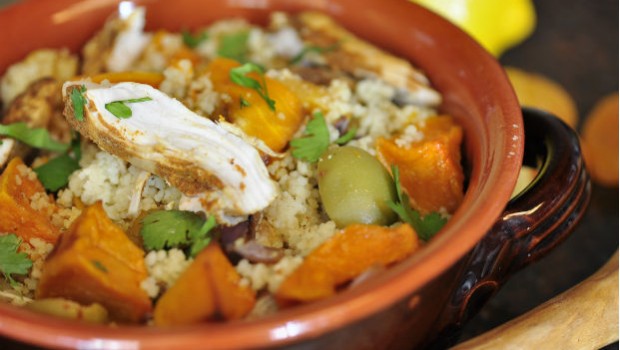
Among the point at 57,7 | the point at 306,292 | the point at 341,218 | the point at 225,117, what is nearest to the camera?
the point at 306,292

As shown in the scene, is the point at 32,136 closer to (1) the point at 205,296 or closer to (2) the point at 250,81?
(2) the point at 250,81

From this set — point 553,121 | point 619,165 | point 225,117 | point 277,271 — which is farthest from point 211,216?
point 619,165

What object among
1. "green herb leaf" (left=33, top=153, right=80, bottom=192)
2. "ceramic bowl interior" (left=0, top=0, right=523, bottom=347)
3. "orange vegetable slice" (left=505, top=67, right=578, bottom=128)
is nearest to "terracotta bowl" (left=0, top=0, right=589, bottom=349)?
"ceramic bowl interior" (left=0, top=0, right=523, bottom=347)

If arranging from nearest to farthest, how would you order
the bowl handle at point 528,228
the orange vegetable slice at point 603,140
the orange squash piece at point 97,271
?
1. the orange squash piece at point 97,271
2. the bowl handle at point 528,228
3. the orange vegetable slice at point 603,140

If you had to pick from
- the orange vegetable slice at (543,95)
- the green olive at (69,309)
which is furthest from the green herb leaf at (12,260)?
the orange vegetable slice at (543,95)

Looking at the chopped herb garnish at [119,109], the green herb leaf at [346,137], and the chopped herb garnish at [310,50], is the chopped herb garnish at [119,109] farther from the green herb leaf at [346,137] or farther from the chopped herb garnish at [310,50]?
the chopped herb garnish at [310,50]

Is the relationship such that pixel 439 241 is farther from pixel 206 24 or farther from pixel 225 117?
pixel 206 24
